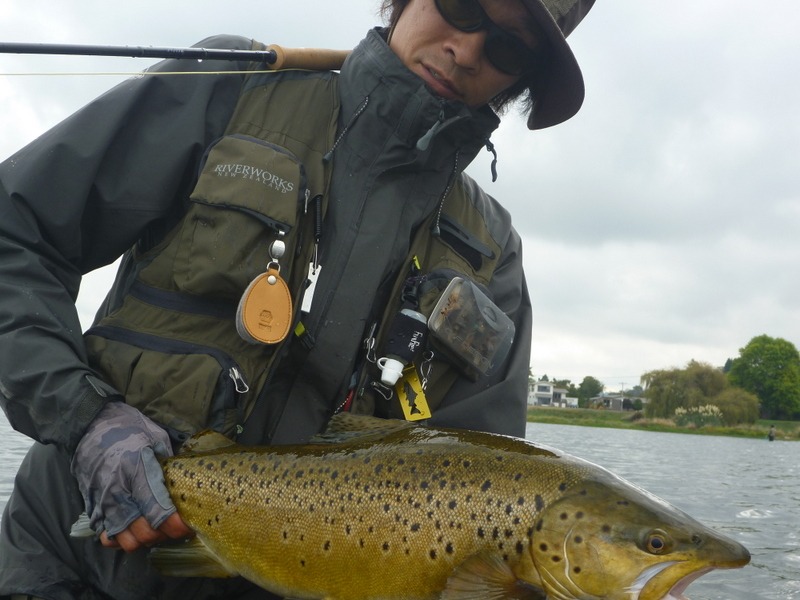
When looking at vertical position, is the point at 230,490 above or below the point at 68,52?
below

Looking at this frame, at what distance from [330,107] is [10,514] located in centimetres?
203

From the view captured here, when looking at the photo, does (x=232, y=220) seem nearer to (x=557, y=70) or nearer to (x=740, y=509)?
(x=557, y=70)

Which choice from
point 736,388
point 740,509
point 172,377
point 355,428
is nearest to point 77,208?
point 172,377

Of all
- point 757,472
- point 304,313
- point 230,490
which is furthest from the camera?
point 757,472

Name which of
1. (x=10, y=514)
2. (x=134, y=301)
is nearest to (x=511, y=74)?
(x=134, y=301)

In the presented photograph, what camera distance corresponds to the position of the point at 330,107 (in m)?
3.19

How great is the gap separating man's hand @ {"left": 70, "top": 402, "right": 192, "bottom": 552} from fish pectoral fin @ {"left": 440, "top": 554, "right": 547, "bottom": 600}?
93cm

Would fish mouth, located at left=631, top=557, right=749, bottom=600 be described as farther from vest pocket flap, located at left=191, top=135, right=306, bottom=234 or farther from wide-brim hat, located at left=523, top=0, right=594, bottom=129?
wide-brim hat, located at left=523, top=0, right=594, bottom=129

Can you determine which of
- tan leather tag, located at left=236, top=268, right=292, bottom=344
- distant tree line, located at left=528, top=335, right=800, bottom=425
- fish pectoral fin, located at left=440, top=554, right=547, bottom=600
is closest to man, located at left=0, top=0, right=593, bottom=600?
tan leather tag, located at left=236, top=268, right=292, bottom=344

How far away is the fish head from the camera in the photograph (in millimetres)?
2107

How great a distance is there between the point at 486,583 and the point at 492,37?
7.20ft

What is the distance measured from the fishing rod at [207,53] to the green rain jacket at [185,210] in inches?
2.4

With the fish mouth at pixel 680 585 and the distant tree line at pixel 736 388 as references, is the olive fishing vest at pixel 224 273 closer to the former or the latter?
the fish mouth at pixel 680 585

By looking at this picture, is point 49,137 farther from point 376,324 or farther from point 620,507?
point 620,507
